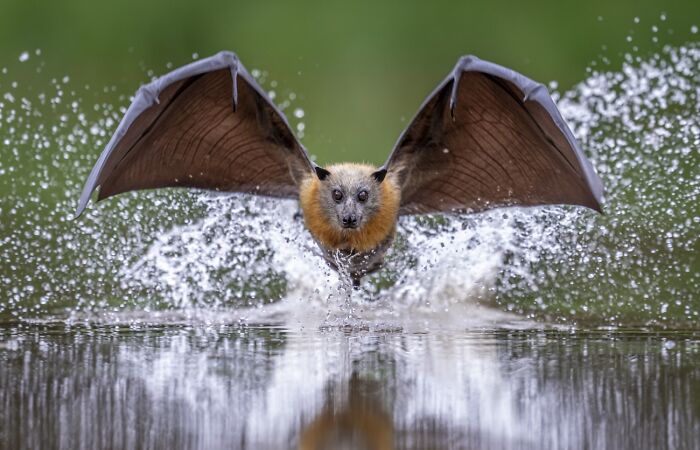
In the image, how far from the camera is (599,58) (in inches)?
466

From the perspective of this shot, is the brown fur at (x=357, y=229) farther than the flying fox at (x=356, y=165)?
Yes

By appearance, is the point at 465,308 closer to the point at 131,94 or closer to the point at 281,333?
the point at 281,333

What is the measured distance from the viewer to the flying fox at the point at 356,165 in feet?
20.8

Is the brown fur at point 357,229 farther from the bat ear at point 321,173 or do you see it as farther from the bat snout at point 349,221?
the bat snout at point 349,221

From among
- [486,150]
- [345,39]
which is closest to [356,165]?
[486,150]

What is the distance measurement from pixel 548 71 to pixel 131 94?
13.6 ft

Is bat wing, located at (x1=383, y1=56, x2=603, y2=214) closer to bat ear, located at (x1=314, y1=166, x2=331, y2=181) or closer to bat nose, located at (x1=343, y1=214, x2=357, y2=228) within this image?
bat ear, located at (x1=314, y1=166, x2=331, y2=181)

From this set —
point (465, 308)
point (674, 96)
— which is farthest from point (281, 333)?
point (674, 96)

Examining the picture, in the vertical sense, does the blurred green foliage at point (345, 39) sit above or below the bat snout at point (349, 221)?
above

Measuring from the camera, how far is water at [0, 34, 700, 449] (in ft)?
12.1

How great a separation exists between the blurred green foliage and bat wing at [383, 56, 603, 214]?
4303mm

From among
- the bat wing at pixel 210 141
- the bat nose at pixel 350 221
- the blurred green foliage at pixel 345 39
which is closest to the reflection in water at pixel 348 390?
the bat nose at pixel 350 221

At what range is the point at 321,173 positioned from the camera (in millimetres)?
6770

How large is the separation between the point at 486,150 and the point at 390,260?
1.00 meters
